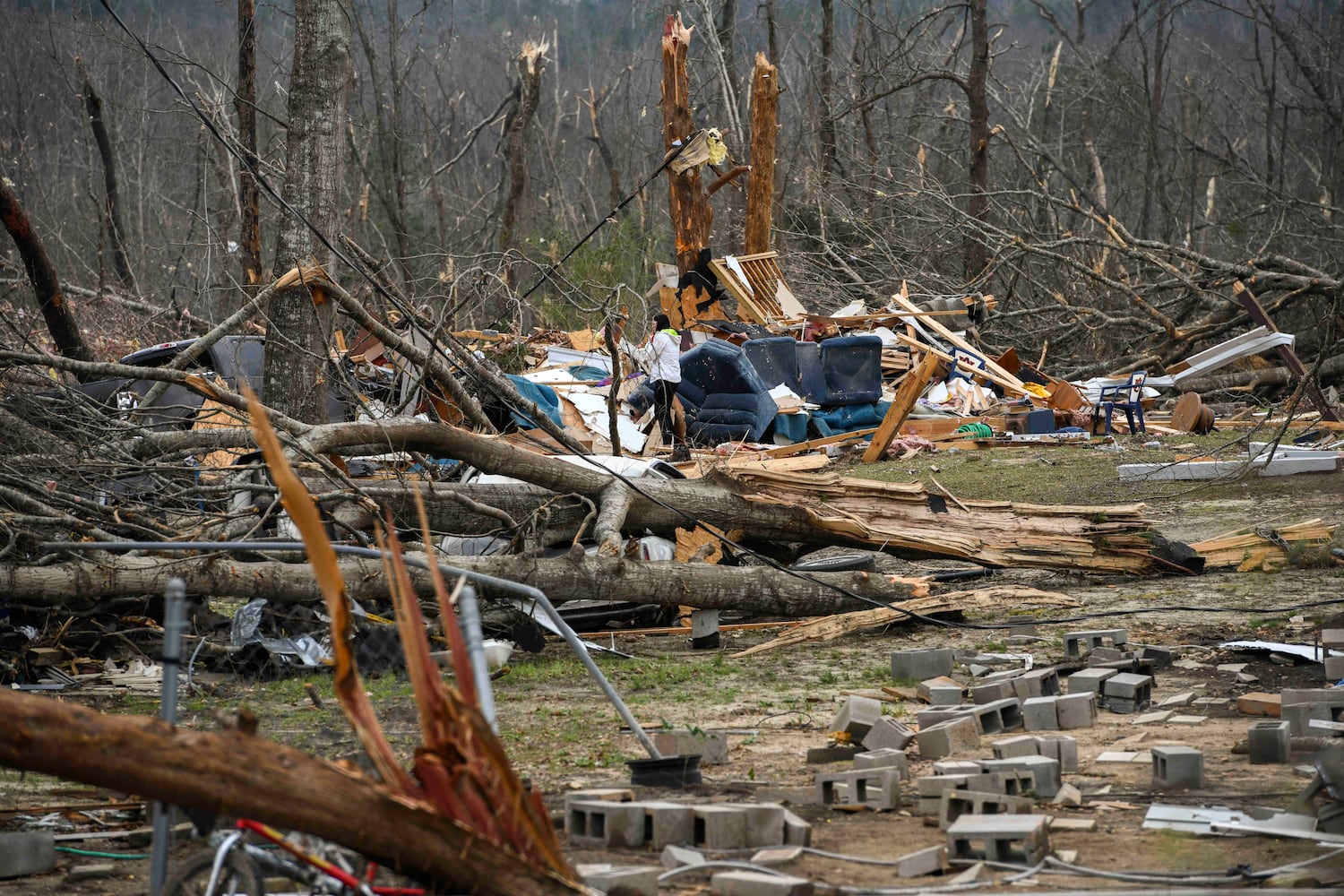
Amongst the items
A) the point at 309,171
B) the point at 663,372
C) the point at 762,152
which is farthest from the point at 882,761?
the point at 762,152

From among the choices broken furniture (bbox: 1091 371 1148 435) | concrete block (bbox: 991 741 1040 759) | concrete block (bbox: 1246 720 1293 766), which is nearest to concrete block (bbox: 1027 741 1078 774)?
concrete block (bbox: 991 741 1040 759)

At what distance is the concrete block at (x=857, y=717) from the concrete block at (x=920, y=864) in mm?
1326

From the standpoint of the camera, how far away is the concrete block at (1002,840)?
289cm

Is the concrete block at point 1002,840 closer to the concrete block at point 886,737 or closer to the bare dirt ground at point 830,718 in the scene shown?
the bare dirt ground at point 830,718

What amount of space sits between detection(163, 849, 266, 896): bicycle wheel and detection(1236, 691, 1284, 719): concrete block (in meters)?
3.52

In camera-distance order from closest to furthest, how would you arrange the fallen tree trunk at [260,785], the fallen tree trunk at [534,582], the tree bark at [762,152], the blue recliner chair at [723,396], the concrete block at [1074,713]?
the fallen tree trunk at [260,785]
the concrete block at [1074,713]
the fallen tree trunk at [534,582]
the blue recliner chair at [723,396]
the tree bark at [762,152]

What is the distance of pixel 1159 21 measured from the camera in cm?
2492

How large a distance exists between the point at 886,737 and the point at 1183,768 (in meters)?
0.94

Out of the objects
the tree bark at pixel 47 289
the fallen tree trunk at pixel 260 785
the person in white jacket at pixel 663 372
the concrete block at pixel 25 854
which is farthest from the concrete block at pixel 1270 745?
the person in white jacket at pixel 663 372

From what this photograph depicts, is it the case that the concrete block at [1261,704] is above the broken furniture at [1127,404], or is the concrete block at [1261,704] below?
below

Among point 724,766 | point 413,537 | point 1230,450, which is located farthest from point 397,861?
point 1230,450

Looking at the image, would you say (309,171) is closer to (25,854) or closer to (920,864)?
(25,854)

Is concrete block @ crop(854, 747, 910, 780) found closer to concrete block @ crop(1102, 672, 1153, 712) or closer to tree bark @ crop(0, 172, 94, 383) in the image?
concrete block @ crop(1102, 672, 1153, 712)

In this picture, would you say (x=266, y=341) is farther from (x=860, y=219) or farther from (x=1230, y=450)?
(x=860, y=219)
